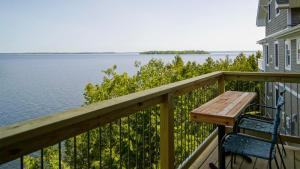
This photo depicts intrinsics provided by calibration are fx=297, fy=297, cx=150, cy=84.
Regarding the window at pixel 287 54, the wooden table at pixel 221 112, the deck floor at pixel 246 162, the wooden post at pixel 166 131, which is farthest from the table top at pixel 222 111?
the window at pixel 287 54

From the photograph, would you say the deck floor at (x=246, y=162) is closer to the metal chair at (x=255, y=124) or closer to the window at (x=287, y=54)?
the metal chair at (x=255, y=124)

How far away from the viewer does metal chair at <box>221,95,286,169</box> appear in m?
2.54

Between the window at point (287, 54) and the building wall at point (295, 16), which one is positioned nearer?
the building wall at point (295, 16)

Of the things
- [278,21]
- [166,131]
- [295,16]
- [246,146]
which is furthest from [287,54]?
[166,131]

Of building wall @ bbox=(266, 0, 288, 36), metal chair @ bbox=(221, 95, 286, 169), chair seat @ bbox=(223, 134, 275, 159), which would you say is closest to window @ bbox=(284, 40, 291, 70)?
building wall @ bbox=(266, 0, 288, 36)

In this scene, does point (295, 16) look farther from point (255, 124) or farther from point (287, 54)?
point (255, 124)

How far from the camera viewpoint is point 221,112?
286 centimetres

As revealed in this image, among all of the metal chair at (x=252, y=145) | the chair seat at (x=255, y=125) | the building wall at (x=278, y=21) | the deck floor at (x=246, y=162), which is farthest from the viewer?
the building wall at (x=278, y=21)

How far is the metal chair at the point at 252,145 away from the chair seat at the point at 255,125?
42 centimetres

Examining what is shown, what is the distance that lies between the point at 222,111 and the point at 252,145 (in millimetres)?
415

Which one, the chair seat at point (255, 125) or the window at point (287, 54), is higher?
the window at point (287, 54)

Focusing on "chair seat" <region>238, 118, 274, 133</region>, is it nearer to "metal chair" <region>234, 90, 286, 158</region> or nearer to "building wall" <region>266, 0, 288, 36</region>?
"metal chair" <region>234, 90, 286, 158</region>

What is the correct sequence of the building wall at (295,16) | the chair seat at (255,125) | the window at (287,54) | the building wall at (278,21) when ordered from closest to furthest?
the chair seat at (255,125), the building wall at (295,16), the window at (287,54), the building wall at (278,21)

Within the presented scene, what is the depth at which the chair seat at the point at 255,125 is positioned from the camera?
328 centimetres
